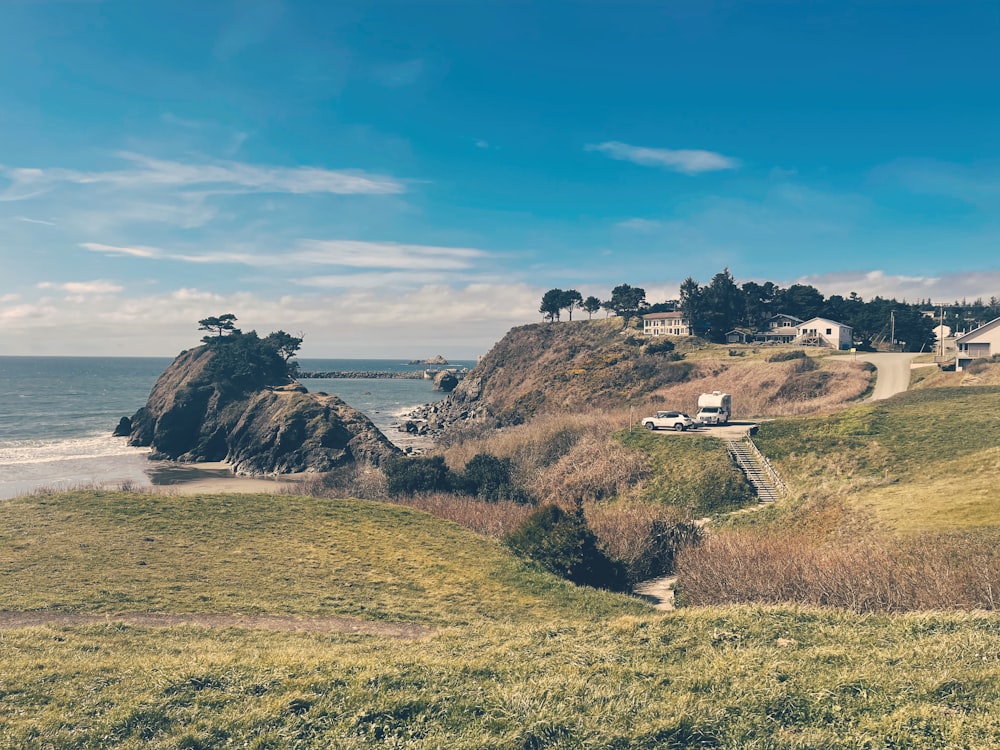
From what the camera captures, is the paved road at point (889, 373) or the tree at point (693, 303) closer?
the paved road at point (889, 373)

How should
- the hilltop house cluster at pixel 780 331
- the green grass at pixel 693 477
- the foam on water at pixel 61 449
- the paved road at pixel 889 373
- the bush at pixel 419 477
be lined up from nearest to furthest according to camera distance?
the green grass at pixel 693 477, the bush at pixel 419 477, the paved road at pixel 889 373, the foam on water at pixel 61 449, the hilltop house cluster at pixel 780 331

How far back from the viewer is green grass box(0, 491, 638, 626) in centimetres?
2072

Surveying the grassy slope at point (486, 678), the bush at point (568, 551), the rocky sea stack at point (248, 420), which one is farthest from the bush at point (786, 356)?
the grassy slope at point (486, 678)

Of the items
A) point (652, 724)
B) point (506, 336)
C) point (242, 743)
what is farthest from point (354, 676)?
point (506, 336)

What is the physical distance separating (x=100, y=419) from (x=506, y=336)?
95.5m

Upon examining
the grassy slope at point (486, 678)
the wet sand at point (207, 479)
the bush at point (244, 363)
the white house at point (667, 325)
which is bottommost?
the wet sand at point (207, 479)

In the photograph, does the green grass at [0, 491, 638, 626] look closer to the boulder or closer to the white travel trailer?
the white travel trailer

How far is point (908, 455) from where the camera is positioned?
132ft

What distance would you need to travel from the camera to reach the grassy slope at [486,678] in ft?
34.1

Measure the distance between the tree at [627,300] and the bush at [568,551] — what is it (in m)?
125

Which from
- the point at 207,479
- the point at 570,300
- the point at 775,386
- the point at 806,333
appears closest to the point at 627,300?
the point at 570,300

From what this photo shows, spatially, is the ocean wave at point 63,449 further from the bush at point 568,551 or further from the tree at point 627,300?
the tree at point 627,300

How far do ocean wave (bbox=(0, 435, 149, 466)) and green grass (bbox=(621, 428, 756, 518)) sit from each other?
2929 inches

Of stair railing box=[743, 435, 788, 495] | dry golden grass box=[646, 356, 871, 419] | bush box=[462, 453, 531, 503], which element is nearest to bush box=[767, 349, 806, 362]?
dry golden grass box=[646, 356, 871, 419]
